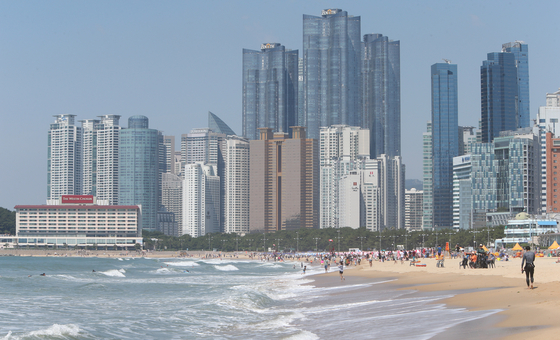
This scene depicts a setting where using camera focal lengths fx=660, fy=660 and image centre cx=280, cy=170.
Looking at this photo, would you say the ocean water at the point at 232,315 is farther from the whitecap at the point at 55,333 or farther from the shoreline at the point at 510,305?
the shoreline at the point at 510,305

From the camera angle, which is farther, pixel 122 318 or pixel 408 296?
pixel 408 296

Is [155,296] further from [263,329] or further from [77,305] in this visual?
[263,329]

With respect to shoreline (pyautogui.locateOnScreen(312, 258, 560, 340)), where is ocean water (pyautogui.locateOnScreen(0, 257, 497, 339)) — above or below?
below

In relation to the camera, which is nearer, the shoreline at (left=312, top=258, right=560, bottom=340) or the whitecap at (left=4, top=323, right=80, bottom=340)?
the shoreline at (left=312, top=258, right=560, bottom=340)

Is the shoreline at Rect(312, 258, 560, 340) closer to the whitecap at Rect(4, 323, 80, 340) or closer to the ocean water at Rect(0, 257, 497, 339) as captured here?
the ocean water at Rect(0, 257, 497, 339)

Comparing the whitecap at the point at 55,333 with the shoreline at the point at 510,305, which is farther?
the whitecap at the point at 55,333

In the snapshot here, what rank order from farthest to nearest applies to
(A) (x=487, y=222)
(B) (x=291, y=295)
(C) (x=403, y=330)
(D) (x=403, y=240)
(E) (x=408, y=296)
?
(A) (x=487, y=222)
(D) (x=403, y=240)
(B) (x=291, y=295)
(E) (x=408, y=296)
(C) (x=403, y=330)

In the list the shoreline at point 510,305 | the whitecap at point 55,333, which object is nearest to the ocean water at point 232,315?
the whitecap at point 55,333

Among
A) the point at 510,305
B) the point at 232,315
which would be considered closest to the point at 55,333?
the point at 232,315

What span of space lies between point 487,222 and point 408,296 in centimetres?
16583

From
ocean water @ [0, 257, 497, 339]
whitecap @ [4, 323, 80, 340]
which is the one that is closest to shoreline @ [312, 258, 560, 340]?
ocean water @ [0, 257, 497, 339]

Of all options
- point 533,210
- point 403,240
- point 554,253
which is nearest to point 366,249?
point 403,240

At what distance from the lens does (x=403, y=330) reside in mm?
20109

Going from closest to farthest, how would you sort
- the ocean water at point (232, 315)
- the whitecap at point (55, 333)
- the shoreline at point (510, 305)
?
the shoreline at point (510, 305), the ocean water at point (232, 315), the whitecap at point (55, 333)
